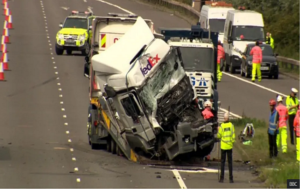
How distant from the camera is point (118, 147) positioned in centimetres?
2083

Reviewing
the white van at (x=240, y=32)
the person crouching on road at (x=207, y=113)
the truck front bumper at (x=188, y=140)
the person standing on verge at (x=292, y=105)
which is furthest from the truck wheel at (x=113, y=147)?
the white van at (x=240, y=32)

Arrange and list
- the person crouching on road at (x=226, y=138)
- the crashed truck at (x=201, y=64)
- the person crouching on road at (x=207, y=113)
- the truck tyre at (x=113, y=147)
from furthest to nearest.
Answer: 1. the crashed truck at (x=201, y=64)
2. the truck tyre at (x=113, y=147)
3. the person crouching on road at (x=207, y=113)
4. the person crouching on road at (x=226, y=138)

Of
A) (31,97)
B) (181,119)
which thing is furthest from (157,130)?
(31,97)

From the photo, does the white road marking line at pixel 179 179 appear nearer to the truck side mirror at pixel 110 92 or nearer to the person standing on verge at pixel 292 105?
the truck side mirror at pixel 110 92

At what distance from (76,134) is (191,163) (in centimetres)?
514

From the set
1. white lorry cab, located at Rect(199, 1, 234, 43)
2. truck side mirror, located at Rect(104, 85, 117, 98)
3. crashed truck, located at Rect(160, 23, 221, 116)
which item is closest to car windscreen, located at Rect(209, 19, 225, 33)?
white lorry cab, located at Rect(199, 1, 234, 43)

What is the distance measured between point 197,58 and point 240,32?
→ 1635 cm

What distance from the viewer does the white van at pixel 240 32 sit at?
4103 cm

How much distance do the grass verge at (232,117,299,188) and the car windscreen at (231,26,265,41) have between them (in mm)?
15222

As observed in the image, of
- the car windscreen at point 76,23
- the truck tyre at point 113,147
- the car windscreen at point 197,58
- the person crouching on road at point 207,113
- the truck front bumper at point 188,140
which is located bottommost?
the car windscreen at point 76,23

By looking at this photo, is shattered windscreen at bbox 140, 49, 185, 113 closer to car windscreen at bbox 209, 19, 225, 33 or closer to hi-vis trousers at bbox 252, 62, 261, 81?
hi-vis trousers at bbox 252, 62, 261, 81

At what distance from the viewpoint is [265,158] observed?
21375mm

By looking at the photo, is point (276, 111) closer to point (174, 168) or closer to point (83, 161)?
point (174, 168)

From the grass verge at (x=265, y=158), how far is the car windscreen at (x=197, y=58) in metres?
2.06
